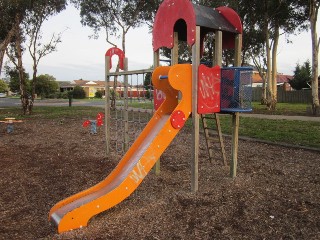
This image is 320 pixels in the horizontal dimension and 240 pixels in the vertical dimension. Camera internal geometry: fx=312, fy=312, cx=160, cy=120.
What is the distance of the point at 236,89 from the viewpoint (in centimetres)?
473

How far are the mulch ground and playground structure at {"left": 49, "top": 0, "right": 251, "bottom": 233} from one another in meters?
0.26

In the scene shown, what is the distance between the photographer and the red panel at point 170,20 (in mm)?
4410

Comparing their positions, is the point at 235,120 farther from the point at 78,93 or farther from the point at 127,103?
the point at 78,93

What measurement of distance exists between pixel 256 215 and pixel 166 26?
3.14 m

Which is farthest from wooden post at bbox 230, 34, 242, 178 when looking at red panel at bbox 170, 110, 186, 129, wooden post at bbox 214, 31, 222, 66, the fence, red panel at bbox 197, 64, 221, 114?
the fence

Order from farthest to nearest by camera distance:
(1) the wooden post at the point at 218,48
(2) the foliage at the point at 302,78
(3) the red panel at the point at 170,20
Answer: (2) the foliage at the point at 302,78 → (1) the wooden post at the point at 218,48 → (3) the red panel at the point at 170,20

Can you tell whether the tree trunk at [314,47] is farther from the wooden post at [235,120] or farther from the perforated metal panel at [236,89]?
the perforated metal panel at [236,89]

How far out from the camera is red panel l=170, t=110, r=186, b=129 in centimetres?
429

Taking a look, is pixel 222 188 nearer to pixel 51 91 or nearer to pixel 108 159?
pixel 108 159

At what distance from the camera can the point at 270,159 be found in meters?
6.75

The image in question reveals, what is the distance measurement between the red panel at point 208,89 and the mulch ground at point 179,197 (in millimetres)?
1210

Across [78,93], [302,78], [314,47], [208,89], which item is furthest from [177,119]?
[78,93]

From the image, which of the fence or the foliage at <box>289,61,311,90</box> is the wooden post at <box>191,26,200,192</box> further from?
the foliage at <box>289,61,311,90</box>

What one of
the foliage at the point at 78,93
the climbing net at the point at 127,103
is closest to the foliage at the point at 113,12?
the climbing net at the point at 127,103
